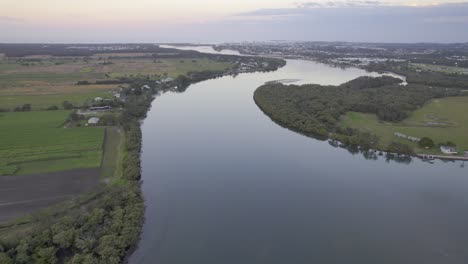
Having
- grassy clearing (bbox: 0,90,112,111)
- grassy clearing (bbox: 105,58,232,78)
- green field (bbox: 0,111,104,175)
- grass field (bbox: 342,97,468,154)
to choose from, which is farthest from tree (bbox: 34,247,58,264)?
grassy clearing (bbox: 105,58,232,78)

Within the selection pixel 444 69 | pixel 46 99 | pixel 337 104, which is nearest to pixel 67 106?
pixel 46 99

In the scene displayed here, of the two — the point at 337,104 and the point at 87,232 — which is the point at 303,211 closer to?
the point at 87,232

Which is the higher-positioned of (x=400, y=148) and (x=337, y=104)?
(x=337, y=104)

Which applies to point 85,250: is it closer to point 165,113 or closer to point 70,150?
point 70,150

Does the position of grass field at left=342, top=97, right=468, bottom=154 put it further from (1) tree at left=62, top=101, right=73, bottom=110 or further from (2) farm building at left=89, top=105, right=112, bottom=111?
(1) tree at left=62, top=101, right=73, bottom=110

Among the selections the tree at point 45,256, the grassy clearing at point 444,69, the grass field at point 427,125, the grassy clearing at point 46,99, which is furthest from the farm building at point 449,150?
the grassy clearing at point 444,69

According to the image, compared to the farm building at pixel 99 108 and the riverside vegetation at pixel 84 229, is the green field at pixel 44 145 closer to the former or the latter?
the farm building at pixel 99 108
